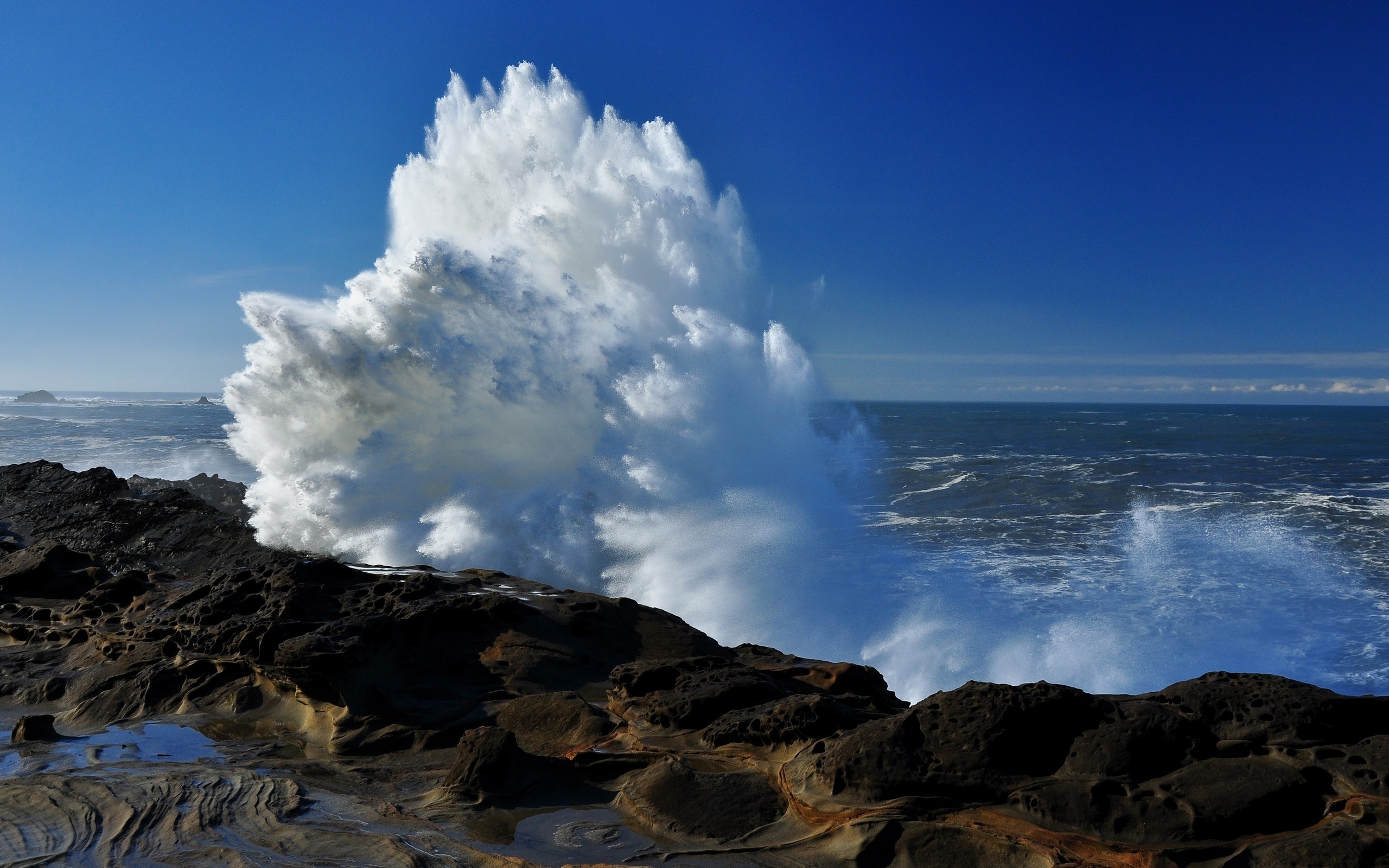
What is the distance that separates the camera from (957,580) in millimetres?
11328

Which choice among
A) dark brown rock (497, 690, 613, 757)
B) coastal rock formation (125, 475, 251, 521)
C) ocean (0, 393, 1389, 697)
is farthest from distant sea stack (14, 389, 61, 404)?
dark brown rock (497, 690, 613, 757)

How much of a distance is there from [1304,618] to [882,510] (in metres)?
8.24

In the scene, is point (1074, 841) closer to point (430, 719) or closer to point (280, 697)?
point (430, 719)

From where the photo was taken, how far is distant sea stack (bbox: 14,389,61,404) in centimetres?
8287

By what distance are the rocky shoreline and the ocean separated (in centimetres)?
460

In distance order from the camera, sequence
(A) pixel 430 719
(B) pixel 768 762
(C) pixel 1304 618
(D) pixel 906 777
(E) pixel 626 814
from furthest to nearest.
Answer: (C) pixel 1304 618, (A) pixel 430 719, (B) pixel 768 762, (E) pixel 626 814, (D) pixel 906 777

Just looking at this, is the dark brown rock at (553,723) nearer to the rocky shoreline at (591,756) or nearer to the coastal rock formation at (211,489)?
the rocky shoreline at (591,756)

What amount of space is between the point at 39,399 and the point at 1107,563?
110 m

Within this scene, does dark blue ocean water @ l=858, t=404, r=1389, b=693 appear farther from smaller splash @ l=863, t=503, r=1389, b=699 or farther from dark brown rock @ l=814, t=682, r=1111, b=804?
dark brown rock @ l=814, t=682, r=1111, b=804

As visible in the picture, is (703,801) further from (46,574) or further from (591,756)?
(46,574)

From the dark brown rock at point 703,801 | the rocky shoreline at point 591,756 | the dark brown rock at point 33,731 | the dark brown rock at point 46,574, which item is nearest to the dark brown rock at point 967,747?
the rocky shoreline at point 591,756

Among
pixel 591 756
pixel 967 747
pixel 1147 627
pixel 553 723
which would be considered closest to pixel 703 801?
pixel 591 756

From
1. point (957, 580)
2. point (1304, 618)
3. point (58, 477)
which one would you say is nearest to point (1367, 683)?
point (1304, 618)

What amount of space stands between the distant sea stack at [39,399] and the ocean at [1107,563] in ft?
220
